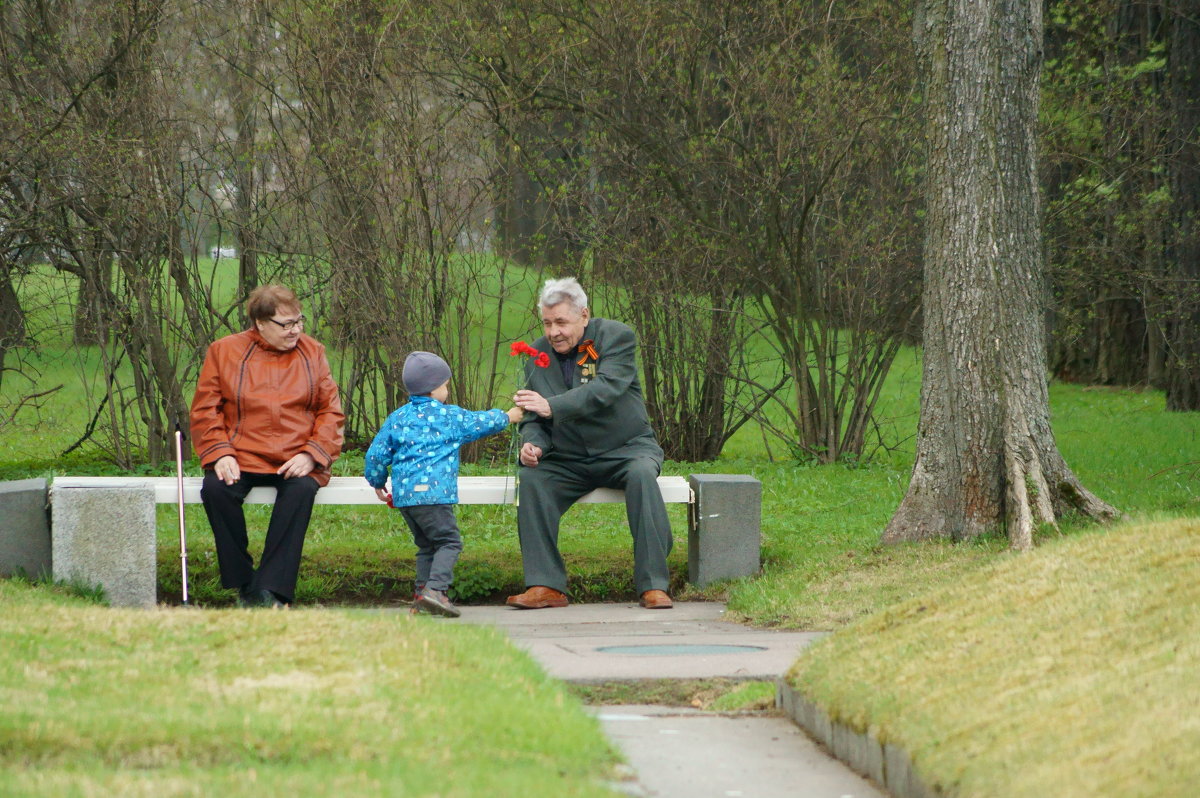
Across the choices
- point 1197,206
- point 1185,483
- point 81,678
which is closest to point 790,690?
point 81,678

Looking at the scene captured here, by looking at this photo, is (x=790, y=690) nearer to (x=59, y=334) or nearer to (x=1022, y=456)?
(x=1022, y=456)

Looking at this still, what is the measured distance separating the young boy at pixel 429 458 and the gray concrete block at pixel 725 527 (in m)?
1.24

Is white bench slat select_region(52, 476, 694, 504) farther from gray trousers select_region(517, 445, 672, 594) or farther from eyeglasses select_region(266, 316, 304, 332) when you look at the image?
eyeglasses select_region(266, 316, 304, 332)

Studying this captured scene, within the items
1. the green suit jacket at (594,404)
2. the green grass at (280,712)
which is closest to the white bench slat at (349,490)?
the green suit jacket at (594,404)

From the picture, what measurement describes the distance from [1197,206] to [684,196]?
29.7 ft

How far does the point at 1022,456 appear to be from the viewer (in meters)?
7.27

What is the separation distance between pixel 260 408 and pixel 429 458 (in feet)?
3.00

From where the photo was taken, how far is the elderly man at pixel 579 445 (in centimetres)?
714

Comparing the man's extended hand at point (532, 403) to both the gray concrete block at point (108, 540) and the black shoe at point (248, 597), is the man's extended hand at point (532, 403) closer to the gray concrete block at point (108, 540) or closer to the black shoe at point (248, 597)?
the black shoe at point (248, 597)

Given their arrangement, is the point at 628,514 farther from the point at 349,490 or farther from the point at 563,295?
the point at 349,490

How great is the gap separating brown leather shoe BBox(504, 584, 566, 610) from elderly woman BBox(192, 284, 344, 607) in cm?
116

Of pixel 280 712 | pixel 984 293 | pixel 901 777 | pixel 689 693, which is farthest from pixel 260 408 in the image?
pixel 901 777

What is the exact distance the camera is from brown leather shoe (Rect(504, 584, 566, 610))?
7.11 meters

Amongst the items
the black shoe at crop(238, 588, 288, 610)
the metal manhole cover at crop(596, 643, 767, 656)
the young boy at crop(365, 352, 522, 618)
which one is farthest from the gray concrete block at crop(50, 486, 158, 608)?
the metal manhole cover at crop(596, 643, 767, 656)
